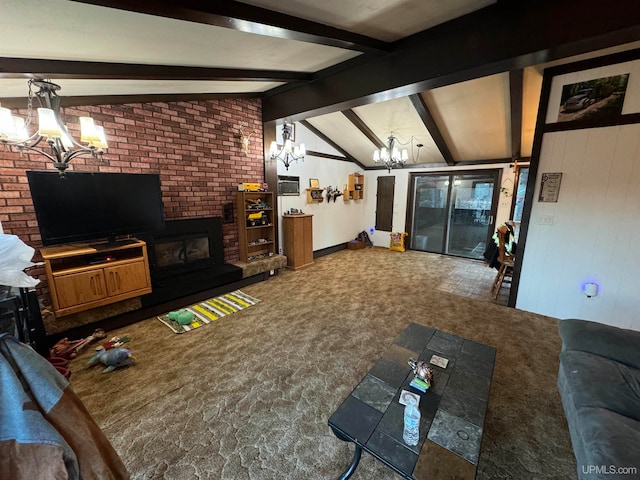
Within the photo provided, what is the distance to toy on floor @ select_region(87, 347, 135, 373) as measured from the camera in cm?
220

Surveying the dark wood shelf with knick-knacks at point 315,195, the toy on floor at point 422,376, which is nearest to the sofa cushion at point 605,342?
the toy on floor at point 422,376

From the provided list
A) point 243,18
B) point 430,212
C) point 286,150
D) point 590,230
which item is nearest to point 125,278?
point 243,18

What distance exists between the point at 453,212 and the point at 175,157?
5713mm

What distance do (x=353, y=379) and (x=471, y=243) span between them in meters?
5.18

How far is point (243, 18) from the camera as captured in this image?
5.75 feet

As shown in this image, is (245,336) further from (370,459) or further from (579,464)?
(579,464)

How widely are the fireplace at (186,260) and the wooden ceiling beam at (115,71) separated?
1673 mm

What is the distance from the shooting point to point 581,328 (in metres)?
1.80

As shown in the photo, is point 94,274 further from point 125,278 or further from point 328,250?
point 328,250

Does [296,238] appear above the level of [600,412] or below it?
above

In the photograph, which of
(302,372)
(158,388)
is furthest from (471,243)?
(158,388)

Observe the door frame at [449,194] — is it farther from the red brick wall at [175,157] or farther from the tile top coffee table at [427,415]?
the tile top coffee table at [427,415]

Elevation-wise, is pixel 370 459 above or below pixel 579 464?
below

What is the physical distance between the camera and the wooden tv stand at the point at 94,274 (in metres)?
2.41
